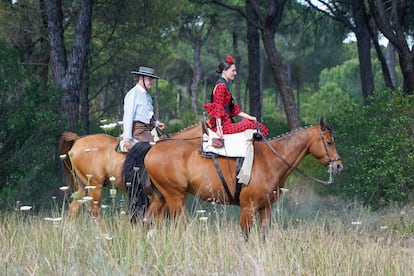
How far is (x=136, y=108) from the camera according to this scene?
29.3 ft

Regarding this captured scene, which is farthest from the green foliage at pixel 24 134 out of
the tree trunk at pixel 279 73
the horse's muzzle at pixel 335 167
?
the tree trunk at pixel 279 73

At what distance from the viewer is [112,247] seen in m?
5.97

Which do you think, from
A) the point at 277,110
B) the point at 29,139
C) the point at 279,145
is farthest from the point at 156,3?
the point at 277,110

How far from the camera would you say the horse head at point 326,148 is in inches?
312

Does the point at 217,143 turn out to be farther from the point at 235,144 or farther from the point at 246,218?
the point at 246,218

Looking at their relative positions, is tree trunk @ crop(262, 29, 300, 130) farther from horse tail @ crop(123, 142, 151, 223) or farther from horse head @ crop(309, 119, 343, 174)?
horse tail @ crop(123, 142, 151, 223)

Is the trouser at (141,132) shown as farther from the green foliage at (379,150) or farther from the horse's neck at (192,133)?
the green foliage at (379,150)

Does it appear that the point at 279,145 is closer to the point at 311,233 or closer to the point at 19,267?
the point at 311,233

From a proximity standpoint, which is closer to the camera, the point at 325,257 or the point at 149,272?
the point at 149,272

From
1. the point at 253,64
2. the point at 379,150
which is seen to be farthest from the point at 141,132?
the point at 253,64

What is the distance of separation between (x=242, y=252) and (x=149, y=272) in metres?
0.93

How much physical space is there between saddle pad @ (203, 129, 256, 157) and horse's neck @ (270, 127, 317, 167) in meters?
0.40

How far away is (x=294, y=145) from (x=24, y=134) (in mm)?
4273

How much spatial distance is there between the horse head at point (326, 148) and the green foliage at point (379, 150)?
3.13 m
